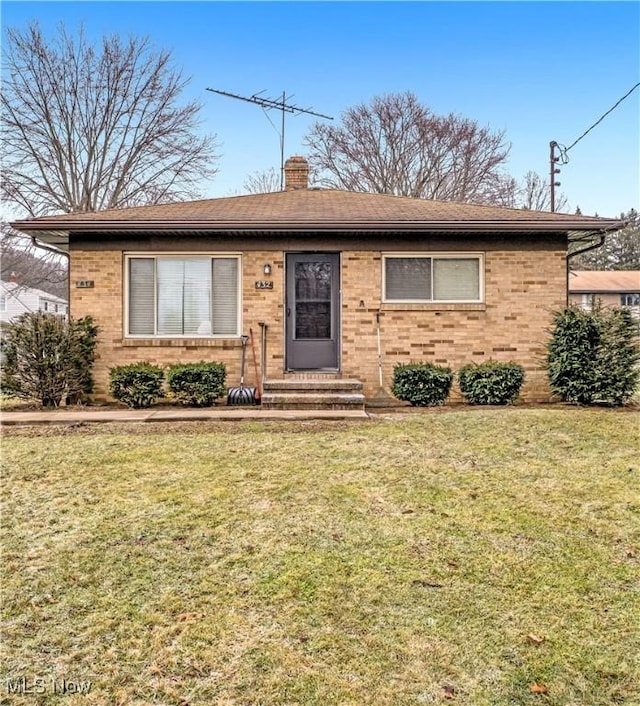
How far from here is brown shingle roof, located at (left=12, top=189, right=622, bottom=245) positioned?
28.6 feet

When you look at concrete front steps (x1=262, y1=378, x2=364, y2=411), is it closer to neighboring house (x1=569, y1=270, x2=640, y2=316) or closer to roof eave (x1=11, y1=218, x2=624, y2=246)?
roof eave (x1=11, y1=218, x2=624, y2=246)

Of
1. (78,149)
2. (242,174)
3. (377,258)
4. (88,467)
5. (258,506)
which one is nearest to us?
(258,506)

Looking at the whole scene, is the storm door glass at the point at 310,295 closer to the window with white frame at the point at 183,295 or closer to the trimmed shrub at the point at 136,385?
the window with white frame at the point at 183,295

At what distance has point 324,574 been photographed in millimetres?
2979

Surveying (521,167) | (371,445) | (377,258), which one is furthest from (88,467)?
(521,167)

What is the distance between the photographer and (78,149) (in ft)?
69.3

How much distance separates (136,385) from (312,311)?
3.16 m

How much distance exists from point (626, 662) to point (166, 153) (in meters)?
23.4

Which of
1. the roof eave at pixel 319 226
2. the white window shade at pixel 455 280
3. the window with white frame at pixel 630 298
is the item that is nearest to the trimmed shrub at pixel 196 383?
the roof eave at pixel 319 226

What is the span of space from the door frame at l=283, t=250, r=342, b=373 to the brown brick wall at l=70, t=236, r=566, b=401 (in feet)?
0.38

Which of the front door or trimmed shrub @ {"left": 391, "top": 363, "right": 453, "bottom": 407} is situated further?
the front door

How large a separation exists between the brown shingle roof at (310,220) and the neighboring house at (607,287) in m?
26.6

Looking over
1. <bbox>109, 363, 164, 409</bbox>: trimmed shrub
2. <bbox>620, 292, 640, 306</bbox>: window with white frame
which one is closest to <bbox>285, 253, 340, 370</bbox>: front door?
<bbox>109, 363, 164, 409</bbox>: trimmed shrub

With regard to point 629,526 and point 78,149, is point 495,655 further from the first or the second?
point 78,149
